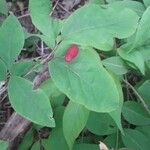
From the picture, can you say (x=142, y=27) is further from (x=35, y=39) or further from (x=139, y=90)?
(x=35, y=39)

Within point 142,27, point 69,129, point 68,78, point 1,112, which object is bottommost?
point 1,112

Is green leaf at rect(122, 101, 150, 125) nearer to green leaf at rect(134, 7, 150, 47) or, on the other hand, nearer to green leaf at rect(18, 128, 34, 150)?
green leaf at rect(134, 7, 150, 47)

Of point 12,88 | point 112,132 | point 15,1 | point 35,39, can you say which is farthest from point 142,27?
point 15,1

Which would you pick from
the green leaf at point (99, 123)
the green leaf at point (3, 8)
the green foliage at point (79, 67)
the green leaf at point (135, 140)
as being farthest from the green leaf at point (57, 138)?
the green leaf at point (3, 8)

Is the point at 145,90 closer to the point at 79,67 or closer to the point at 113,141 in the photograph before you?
the point at 113,141

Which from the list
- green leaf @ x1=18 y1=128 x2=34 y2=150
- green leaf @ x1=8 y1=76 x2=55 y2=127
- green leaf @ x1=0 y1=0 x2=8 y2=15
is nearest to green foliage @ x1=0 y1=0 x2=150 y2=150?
green leaf @ x1=8 y1=76 x2=55 y2=127

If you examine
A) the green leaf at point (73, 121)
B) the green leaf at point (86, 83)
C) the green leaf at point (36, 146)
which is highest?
the green leaf at point (86, 83)

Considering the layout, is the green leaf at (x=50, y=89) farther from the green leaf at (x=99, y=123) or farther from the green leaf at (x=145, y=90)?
the green leaf at (x=145, y=90)
